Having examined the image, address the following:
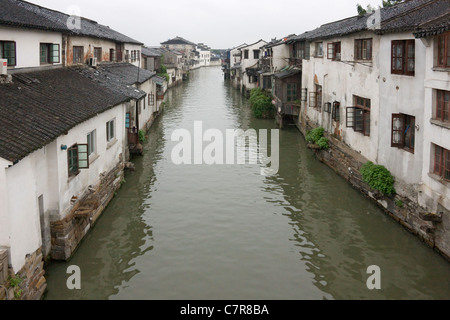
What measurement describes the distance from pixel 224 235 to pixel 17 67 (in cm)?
951

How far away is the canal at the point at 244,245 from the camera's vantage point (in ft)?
40.0

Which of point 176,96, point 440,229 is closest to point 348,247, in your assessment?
point 440,229

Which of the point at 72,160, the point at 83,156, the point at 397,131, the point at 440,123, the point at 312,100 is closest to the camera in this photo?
the point at 440,123

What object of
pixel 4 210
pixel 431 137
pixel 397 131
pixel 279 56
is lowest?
pixel 4 210

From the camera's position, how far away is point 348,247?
591 inches

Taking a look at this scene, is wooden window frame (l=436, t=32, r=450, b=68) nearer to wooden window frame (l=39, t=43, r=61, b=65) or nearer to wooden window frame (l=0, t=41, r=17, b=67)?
wooden window frame (l=0, t=41, r=17, b=67)

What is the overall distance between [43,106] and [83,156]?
207cm

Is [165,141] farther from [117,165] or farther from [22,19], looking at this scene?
[22,19]

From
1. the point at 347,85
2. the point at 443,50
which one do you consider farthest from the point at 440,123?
the point at 347,85

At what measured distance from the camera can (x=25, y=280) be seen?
10.4m

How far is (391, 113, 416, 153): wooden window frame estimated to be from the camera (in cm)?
1645

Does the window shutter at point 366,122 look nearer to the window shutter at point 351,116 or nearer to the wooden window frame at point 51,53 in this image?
the window shutter at point 351,116

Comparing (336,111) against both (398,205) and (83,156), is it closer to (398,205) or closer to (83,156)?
(398,205)

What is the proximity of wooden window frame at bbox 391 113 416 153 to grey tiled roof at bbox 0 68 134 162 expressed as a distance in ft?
35.0
